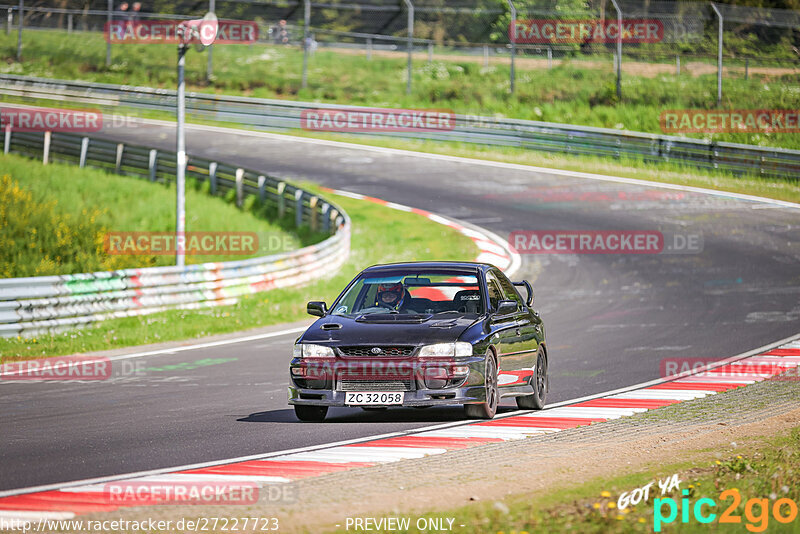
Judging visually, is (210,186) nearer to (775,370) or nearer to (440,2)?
(440,2)

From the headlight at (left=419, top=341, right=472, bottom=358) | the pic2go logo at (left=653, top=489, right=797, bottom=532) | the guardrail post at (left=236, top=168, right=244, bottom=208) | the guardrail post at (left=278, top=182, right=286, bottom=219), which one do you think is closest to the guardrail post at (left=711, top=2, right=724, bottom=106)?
the guardrail post at (left=278, top=182, right=286, bottom=219)

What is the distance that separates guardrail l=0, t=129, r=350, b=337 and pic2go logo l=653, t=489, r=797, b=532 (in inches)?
498

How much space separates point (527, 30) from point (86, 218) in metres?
23.1

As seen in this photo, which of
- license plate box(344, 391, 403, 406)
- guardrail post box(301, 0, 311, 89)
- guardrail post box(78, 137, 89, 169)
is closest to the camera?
license plate box(344, 391, 403, 406)

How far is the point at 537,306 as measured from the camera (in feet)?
65.2

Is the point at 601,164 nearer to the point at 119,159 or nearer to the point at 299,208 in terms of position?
the point at 299,208

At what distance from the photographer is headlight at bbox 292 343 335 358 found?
32.4 ft

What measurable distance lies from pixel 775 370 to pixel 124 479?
352 inches

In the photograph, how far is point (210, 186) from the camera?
3362 cm

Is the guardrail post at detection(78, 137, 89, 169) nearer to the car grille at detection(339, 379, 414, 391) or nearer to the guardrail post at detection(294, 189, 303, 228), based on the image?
the guardrail post at detection(294, 189, 303, 228)

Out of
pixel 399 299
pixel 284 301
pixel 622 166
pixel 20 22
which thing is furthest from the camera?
pixel 20 22

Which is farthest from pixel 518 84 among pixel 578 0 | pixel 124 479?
pixel 124 479

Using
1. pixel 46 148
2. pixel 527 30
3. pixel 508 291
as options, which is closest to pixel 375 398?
pixel 508 291

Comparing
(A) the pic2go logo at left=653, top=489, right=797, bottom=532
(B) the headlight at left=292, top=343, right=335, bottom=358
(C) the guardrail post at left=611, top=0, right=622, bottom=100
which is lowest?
(B) the headlight at left=292, top=343, right=335, bottom=358
